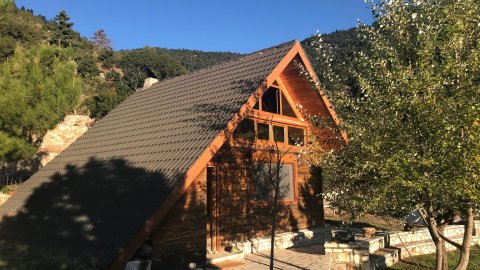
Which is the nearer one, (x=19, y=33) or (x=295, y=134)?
(x=295, y=134)

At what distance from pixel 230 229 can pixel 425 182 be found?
5805 mm

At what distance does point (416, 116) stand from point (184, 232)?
521cm

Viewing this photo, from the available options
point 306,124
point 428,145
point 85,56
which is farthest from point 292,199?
point 85,56

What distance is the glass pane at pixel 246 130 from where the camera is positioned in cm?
1137

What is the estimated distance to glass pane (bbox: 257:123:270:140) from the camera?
39.9ft

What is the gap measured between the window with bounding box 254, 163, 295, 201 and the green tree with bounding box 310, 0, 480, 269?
3528 mm

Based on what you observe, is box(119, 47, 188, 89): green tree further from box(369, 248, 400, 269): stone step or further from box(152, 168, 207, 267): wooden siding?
box(152, 168, 207, 267): wooden siding

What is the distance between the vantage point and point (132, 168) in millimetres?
9438

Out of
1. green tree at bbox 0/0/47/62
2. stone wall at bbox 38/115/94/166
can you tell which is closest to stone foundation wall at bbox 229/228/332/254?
stone wall at bbox 38/115/94/166

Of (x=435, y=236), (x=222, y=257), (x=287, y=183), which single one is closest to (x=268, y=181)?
(x=287, y=183)

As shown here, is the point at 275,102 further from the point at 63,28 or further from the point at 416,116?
the point at 63,28

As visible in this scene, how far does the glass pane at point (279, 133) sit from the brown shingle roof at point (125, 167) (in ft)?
7.16

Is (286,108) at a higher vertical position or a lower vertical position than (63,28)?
lower

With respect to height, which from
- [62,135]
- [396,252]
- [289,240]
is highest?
[62,135]
